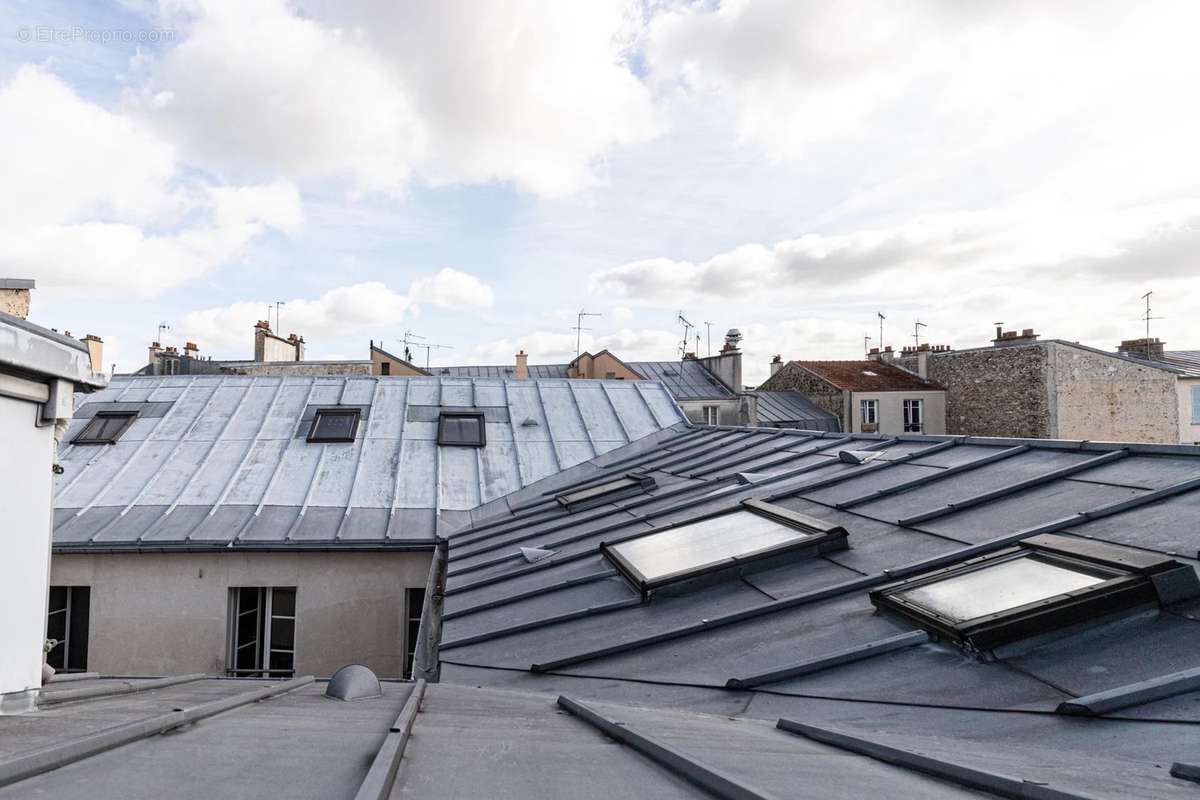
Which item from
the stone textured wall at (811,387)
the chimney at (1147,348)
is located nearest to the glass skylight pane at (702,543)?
the stone textured wall at (811,387)

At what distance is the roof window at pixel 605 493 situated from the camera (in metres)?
11.9

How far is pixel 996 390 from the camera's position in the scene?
39969 millimetres

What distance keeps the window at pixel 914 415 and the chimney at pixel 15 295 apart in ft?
135

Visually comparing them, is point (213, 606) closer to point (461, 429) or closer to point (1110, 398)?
point (461, 429)

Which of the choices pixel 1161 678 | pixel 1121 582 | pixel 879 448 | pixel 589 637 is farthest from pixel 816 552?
pixel 879 448

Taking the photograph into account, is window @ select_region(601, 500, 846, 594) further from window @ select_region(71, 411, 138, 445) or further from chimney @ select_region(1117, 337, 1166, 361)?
chimney @ select_region(1117, 337, 1166, 361)

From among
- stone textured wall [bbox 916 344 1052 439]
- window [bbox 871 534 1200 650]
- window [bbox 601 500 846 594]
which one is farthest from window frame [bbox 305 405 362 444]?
stone textured wall [bbox 916 344 1052 439]

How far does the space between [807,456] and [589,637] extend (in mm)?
6476

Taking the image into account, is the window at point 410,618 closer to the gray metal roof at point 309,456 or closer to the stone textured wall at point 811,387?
the gray metal roof at point 309,456

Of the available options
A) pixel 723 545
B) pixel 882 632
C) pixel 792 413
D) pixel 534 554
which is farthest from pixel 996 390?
pixel 882 632

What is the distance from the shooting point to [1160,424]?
1435 inches

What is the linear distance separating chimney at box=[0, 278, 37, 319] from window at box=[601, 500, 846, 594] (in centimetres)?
900

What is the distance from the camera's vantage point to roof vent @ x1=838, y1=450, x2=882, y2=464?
33.2 ft

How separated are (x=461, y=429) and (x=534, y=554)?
23.6 feet
